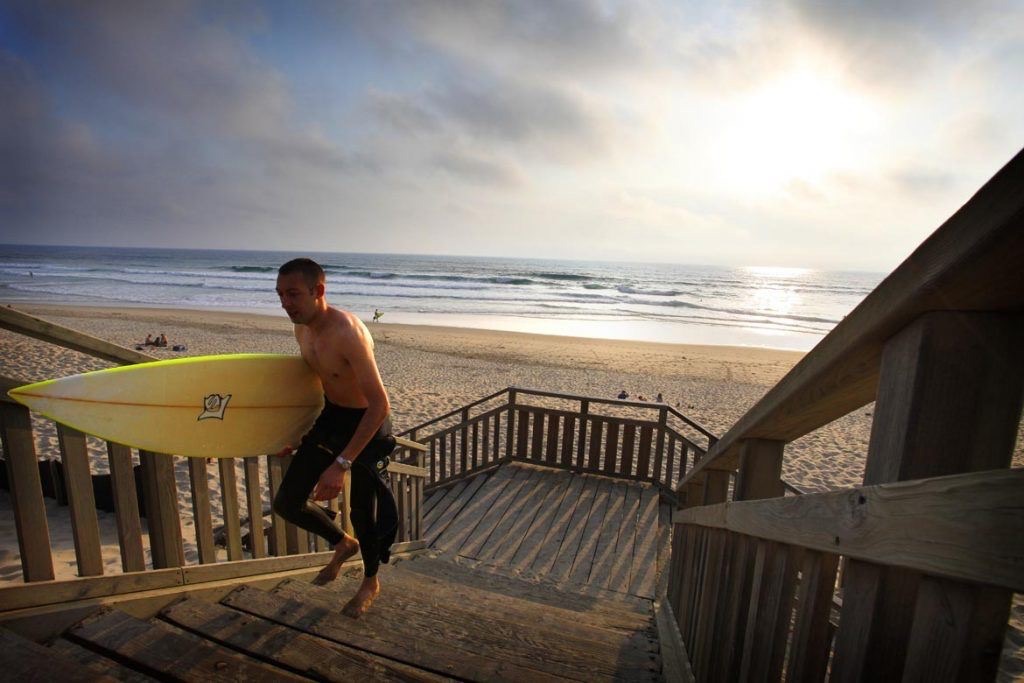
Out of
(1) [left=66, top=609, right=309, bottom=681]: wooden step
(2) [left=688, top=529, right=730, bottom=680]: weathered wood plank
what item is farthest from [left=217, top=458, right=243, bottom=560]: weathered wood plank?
(2) [left=688, top=529, right=730, bottom=680]: weathered wood plank

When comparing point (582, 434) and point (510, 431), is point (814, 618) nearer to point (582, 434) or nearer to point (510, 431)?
point (582, 434)

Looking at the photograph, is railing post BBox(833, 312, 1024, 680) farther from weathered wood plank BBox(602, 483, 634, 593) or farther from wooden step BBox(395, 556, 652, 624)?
weathered wood plank BBox(602, 483, 634, 593)

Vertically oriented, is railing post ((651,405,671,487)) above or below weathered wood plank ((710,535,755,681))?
below

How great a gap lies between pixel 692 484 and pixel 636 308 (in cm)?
3073

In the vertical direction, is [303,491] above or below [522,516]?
above

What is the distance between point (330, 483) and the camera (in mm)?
2381

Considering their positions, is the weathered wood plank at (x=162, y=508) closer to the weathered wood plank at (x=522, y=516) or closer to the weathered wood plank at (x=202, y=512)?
the weathered wood plank at (x=202, y=512)

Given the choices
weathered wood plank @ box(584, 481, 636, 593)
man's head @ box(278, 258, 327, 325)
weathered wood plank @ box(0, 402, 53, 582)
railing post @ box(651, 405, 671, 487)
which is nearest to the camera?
weathered wood plank @ box(0, 402, 53, 582)

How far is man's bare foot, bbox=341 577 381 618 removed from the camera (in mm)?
2334

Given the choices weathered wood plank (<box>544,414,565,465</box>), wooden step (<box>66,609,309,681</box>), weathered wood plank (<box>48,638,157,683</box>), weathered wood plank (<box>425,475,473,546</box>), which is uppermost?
weathered wood plank (<box>48,638,157,683</box>)

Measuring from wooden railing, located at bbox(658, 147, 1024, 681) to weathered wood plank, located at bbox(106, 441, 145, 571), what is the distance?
7.71 ft

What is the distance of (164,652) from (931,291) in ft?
7.52

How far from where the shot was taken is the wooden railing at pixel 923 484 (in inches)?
24.8

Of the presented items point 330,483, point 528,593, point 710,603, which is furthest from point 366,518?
point 710,603
